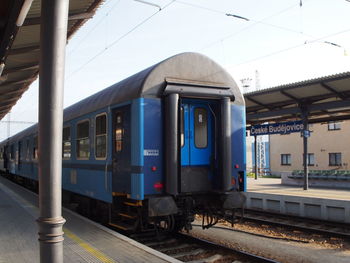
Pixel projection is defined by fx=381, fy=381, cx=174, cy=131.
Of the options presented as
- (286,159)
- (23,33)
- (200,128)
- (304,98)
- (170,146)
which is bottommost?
(286,159)

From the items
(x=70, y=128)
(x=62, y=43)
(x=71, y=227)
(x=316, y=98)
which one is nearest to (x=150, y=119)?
(x=71, y=227)

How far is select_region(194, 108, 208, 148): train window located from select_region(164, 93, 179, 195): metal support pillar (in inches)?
30.9

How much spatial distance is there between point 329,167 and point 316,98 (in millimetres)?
22966

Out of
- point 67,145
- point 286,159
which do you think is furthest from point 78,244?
point 286,159

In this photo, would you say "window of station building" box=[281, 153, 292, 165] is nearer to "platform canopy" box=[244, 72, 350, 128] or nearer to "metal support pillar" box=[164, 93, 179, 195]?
"platform canopy" box=[244, 72, 350, 128]

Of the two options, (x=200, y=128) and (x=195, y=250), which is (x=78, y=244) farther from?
(x=200, y=128)

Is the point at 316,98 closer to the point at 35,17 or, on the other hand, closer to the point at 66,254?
the point at 35,17

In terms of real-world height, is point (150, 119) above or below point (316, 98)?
below

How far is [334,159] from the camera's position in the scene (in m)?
35.5

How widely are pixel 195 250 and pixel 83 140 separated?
4227 millimetres

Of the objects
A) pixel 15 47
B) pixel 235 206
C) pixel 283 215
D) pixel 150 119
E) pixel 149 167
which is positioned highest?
pixel 15 47

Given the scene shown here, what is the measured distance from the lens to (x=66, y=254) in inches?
246

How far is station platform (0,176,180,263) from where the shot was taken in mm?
6012

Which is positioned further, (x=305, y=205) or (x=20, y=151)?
(x=20, y=151)
